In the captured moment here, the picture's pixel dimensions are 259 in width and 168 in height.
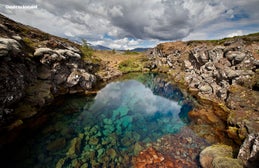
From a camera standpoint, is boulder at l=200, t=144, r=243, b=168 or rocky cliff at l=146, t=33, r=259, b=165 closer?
boulder at l=200, t=144, r=243, b=168

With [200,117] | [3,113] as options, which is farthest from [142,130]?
[3,113]

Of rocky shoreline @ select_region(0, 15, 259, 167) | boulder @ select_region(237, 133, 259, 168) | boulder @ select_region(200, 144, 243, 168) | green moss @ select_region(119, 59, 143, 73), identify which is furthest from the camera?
green moss @ select_region(119, 59, 143, 73)

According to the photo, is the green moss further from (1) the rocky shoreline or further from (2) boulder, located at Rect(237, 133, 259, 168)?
(2) boulder, located at Rect(237, 133, 259, 168)

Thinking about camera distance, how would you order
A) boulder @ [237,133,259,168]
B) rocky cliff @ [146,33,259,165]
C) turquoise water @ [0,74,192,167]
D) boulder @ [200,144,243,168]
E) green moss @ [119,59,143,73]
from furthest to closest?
1. green moss @ [119,59,143,73]
2. rocky cliff @ [146,33,259,165]
3. turquoise water @ [0,74,192,167]
4. boulder @ [200,144,243,168]
5. boulder @ [237,133,259,168]

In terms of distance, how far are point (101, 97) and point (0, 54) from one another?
19372 mm

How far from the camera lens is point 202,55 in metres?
48.2

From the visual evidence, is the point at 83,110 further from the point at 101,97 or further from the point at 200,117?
the point at 200,117

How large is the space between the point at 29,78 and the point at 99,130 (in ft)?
49.6

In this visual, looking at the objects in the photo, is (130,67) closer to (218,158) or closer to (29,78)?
(29,78)

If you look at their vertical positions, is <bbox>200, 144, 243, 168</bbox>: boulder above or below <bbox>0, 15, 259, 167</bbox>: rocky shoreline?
below

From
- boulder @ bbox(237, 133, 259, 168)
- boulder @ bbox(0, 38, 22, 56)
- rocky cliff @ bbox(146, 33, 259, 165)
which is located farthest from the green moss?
boulder @ bbox(237, 133, 259, 168)

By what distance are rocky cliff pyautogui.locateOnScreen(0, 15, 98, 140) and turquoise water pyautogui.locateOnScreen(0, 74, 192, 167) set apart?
3.01 metres

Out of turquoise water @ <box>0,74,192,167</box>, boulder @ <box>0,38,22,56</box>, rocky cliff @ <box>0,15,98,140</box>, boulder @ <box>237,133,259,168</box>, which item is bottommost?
turquoise water @ <box>0,74,192,167</box>

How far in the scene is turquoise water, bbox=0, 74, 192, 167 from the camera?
1359cm
